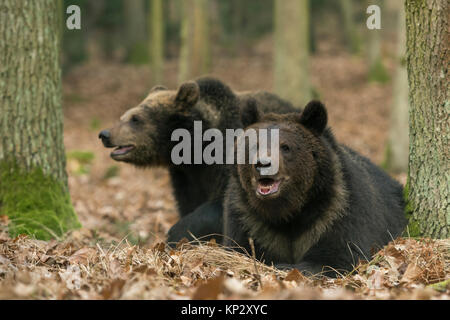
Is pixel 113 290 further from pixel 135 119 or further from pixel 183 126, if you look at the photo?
pixel 135 119

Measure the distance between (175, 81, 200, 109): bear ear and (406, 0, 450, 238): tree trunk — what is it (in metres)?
3.19

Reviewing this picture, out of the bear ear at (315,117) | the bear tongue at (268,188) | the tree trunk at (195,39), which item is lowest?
the bear tongue at (268,188)

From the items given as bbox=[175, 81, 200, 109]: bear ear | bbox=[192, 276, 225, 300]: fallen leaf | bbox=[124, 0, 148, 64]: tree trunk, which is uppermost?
bbox=[124, 0, 148, 64]: tree trunk

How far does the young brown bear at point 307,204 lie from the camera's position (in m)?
5.15

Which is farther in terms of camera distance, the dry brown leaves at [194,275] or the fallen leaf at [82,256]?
the fallen leaf at [82,256]

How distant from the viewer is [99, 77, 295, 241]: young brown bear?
7.71 meters

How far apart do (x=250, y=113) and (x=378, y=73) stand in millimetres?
20225

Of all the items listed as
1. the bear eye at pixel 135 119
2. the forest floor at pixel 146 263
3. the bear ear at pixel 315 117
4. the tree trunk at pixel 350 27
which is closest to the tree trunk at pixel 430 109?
the forest floor at pixel 146 263

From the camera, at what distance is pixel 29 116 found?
658cm

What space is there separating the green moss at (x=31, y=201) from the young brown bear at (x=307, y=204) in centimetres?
242

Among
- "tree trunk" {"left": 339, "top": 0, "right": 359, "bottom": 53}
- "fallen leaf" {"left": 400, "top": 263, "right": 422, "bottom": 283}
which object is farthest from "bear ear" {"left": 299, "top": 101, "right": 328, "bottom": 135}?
"tree trunk" {"left": 339, "top": 0, "right": 359, "bottom": 53}

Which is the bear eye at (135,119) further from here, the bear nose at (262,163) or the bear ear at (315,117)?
the bear nose at (262,163)

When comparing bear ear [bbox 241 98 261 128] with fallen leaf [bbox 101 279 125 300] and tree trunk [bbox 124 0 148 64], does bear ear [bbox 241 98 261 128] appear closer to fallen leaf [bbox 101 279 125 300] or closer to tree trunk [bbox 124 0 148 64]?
fallen leaf [bbox 101 279 125 300]

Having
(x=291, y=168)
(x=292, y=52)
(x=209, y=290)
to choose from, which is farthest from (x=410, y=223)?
(x=292, y=52)
